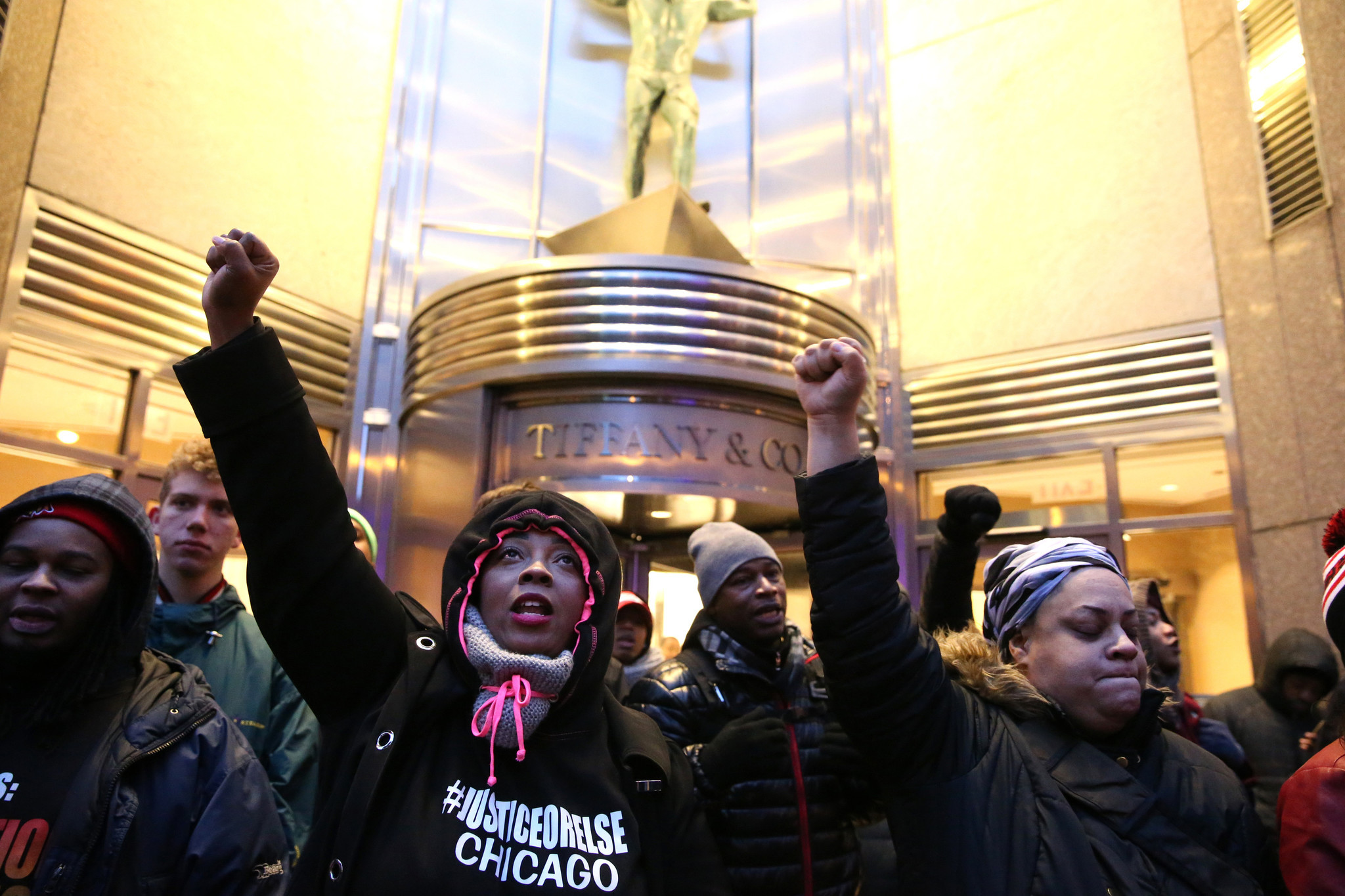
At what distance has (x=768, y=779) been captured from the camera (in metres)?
1.86

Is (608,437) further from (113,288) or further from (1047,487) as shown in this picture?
(1047,487)

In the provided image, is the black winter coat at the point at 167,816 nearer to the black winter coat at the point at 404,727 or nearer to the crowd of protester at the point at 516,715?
the crowd of protester at the point at 516,715

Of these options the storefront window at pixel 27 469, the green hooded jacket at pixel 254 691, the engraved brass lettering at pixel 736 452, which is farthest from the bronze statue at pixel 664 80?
the green hooded jacket at pixel 254 691

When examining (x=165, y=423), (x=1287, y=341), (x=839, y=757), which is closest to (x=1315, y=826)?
(x=839, y=757)

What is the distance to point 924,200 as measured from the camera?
21.1 feet

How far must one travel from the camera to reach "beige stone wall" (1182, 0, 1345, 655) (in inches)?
186

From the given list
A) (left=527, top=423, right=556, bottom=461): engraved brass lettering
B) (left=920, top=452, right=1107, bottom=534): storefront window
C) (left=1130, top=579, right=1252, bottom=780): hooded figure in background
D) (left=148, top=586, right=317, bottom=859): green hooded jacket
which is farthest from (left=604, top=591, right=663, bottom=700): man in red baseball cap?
(left=920, top=452, right=1107, bottom=534): storefront window

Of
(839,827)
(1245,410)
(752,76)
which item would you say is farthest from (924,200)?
(839,827)

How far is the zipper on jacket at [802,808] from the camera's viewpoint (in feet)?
6.01

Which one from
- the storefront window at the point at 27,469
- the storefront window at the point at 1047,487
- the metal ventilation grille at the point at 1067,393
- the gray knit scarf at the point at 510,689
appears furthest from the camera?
the storefront window at the point at 1047,487

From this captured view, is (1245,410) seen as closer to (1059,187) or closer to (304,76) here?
(1059,187)

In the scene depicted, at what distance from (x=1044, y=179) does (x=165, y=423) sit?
538cm

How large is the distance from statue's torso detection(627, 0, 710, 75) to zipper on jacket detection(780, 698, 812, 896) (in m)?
5.18

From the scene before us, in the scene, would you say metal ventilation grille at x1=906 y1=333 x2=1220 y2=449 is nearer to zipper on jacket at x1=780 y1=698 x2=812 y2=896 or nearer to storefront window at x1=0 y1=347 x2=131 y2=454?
zipper on jacket at x1=780 y1=698 x2=812 y2=896
